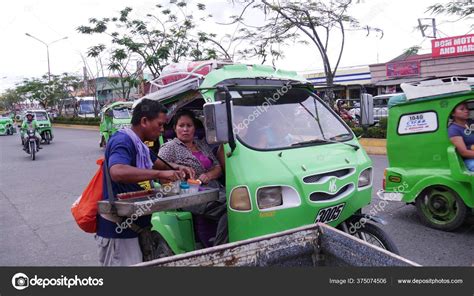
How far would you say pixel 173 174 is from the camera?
261cm

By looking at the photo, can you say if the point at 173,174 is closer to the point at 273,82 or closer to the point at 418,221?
the point at 273,82

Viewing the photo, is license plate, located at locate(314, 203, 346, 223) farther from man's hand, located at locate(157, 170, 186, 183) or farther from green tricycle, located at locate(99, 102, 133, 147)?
green tricycle, located at locate(99, 102, 133, 147)

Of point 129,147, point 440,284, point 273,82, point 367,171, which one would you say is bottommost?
point 440,284

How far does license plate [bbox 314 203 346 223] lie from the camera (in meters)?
3.08

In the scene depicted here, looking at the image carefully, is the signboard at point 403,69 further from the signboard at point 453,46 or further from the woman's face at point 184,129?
the woman's face at point 184,129

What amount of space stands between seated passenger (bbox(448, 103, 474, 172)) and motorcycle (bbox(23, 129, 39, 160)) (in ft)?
43.8

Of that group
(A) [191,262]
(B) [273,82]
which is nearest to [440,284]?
(A) [191,262]

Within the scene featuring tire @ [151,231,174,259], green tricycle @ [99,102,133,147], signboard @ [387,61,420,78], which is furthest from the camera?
signboard @ [387,61,420,78]

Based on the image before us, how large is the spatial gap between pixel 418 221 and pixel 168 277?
14.2ft

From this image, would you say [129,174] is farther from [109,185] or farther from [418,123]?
[418,123]

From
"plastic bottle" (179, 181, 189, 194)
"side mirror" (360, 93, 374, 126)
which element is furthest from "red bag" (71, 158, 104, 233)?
"side mirror" (360, 93, 374, 126)

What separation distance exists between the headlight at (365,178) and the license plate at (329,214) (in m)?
0.31

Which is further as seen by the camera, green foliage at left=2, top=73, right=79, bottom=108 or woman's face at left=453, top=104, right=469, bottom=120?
green foliage at left=2, top=73, right=79, bottom=108

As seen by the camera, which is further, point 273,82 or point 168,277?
point 273,82
